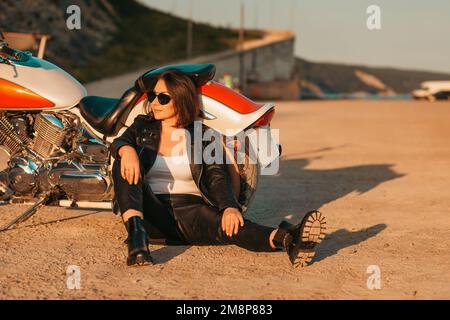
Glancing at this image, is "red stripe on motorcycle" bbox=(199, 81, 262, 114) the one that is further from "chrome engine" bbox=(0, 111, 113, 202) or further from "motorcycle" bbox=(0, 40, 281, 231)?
"chrome engine" bbox=(0, 111, 113, 202)

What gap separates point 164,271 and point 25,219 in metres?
1.87

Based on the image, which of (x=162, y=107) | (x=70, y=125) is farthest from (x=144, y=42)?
(x=162, y=107)

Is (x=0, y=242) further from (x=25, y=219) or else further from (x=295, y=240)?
(x=295, y=240)

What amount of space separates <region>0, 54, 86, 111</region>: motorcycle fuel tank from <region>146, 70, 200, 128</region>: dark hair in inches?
35.0

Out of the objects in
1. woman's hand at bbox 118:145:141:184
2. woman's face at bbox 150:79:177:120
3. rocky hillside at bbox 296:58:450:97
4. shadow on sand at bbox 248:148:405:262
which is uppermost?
woman's face at bbox 150:79:177:120

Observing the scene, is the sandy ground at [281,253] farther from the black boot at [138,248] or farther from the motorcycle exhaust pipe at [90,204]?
the motorcycle exhaust pipe at [90,204]

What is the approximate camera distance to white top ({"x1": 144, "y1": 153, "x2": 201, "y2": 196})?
5219 mm

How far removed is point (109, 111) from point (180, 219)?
1.02 metres

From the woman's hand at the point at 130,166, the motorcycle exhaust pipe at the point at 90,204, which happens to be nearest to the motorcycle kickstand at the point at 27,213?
the motorcycle exhaust pipe at the point at 90,204

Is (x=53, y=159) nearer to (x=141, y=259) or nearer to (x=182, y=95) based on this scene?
(x=182, y=95)

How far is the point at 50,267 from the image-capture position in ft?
15.7

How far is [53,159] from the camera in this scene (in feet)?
18.9

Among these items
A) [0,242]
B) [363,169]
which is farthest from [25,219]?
[363,169]

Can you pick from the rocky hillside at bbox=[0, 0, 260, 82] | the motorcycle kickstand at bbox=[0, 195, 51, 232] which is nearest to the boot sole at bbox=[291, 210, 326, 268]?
the motorcycle kickstand at bbox=[0, 195, 51, 232]
